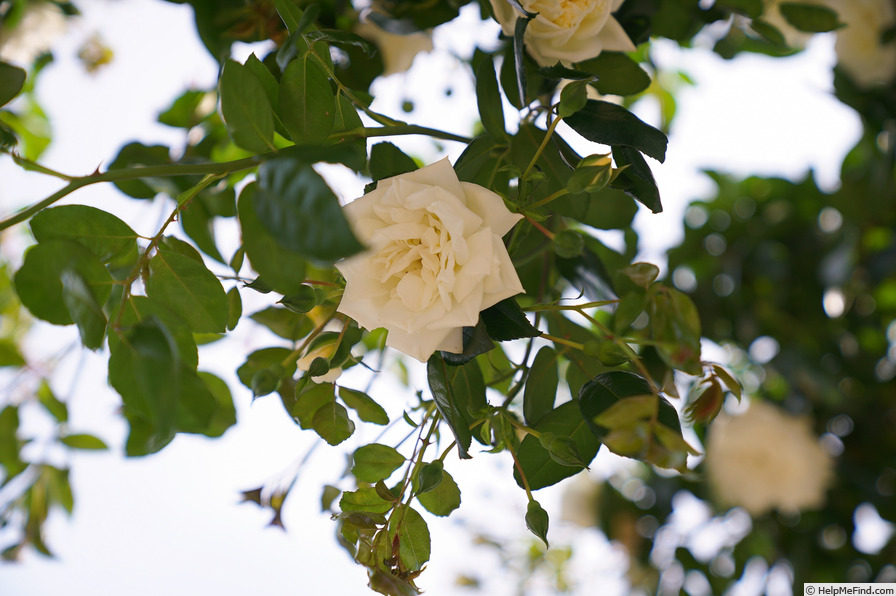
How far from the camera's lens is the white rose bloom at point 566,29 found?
284 mm

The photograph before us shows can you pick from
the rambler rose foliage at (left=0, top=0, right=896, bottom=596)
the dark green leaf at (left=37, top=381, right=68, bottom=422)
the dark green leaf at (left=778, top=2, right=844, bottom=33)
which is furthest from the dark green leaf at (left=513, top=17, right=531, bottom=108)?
the dark green leaf at (left=37, top=381, right=68, bottom=422)

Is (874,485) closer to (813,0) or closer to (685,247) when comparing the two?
(685,247)

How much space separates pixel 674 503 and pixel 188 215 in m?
0.67

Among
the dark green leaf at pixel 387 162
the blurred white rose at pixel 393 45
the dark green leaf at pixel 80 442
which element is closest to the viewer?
the dark green leaf at pixel 387 162

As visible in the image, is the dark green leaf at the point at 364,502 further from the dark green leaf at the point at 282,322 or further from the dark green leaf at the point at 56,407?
the dark green leaf at the point at 56,407

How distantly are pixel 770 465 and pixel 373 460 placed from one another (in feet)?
2.09

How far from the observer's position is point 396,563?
0.24 metres

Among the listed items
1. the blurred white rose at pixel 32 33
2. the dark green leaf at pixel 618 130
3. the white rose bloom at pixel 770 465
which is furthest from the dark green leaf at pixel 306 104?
the white rose bloom at pixel 770 465

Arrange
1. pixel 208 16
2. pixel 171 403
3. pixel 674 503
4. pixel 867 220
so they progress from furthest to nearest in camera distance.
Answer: pixel 674 503 < pixel 867 220 < pixel 208 16 < pixel 171 403

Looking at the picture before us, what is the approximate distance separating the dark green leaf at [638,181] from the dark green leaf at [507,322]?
7 cm

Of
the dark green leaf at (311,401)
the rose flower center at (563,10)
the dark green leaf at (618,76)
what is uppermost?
the rose flower center at (563,10)

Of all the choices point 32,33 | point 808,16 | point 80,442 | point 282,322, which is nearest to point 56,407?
point 80,442

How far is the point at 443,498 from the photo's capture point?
26 centimetres

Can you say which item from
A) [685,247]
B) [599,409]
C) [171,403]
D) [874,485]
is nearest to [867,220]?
[685,247]
